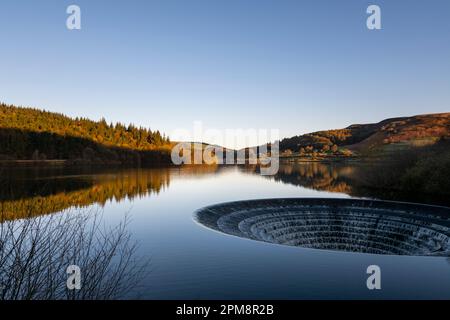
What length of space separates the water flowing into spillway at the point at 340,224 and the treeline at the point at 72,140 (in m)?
77.1

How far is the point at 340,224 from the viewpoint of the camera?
22.6 m

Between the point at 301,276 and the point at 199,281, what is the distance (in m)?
3.06

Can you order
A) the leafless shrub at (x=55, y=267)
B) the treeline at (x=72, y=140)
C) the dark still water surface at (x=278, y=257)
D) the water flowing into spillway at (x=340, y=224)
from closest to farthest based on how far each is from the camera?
the leafless shrub at (x=55, y=267)
the dark still water surface at (x=278, y=257)
the water flowing into spillway at (x=340, y=224)
the treeline at (x=72, y=140)

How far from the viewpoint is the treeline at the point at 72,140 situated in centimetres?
9306

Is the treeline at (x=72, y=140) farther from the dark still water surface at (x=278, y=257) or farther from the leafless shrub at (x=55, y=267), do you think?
Result: the leafless shrub at (x=55, y=267)

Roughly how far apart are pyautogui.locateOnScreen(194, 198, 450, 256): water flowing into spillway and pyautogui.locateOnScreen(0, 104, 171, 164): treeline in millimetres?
77116

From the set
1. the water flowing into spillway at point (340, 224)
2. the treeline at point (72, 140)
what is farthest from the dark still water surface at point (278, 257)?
the treeline at point (72, 140)

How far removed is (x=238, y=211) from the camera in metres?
22.2

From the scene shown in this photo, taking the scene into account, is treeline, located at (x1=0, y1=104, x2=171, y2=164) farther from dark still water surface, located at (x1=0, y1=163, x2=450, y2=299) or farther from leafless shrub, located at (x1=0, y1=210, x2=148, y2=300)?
leafless shrub, located at (x1=0, y1=210, x2=148, y2=300)

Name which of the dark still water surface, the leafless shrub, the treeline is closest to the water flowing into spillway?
the dark still water surface

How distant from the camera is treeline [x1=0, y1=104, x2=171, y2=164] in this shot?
9306cm

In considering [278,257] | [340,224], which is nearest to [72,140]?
[340,224]
